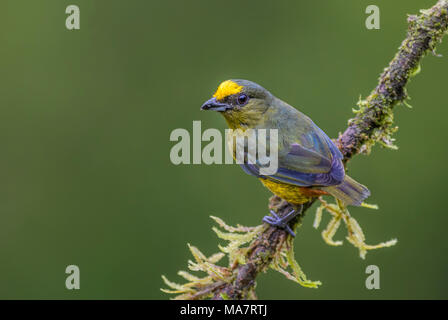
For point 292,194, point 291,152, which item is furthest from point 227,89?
point 292,194

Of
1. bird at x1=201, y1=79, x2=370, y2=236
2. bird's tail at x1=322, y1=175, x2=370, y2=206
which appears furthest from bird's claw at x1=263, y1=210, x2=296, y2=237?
bird's tail at x1=322, y1=175, x2=370, y2=206

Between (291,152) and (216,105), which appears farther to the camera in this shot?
(216,105)

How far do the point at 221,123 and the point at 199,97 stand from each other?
26.6 inches

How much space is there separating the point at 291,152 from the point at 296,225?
0.61 m

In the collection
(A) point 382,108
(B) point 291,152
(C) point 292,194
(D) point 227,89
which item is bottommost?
(C) point 292,194

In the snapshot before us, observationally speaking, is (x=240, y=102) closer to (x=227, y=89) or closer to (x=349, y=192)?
(x=227, y=89)

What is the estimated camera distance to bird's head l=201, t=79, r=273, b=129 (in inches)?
161

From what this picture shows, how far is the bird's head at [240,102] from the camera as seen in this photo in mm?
4098

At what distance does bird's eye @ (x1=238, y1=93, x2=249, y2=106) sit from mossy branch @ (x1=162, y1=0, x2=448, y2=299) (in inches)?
35.1

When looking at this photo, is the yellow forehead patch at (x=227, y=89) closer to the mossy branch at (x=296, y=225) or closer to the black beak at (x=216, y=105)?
the black beak at (x=216, y=105)

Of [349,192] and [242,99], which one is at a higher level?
[242,99]

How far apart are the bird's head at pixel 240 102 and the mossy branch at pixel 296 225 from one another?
0.81 m

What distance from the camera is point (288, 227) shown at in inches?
135

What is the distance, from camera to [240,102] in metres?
4.17
